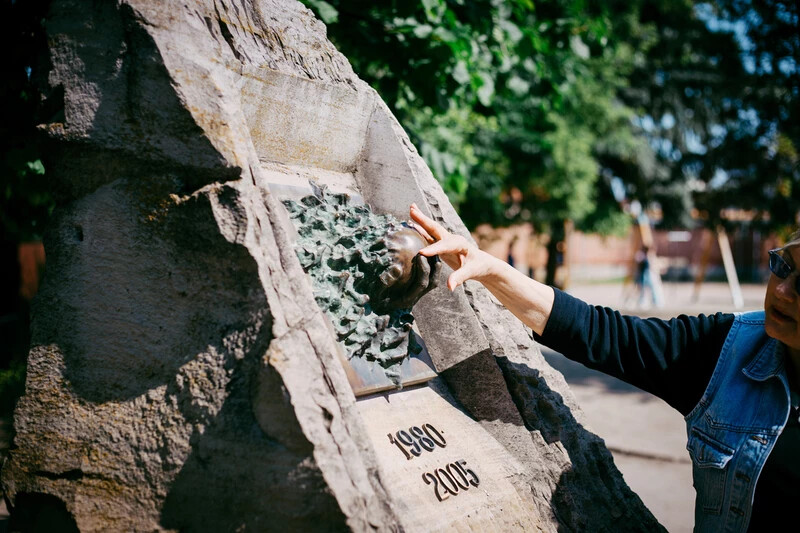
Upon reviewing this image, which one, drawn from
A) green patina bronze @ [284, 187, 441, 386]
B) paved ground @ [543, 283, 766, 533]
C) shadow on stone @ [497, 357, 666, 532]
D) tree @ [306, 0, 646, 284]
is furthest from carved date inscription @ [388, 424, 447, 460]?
tree @ [306, 0, 646, 284]

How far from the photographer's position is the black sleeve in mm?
2176

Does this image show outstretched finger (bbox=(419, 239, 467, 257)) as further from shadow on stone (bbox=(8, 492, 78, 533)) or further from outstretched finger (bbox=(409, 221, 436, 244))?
shadow on stone (bbox=(8, 492, 78, 533))

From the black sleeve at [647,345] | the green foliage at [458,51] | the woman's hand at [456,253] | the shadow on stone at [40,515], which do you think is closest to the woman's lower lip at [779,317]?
the black sleeve at [647,345]

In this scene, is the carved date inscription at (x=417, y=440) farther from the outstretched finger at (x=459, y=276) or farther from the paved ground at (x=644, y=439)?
the paved ground at (x=644, y=439)

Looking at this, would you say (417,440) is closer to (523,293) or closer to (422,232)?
(523,293)

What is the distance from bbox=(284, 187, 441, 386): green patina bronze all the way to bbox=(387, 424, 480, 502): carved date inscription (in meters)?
0.20

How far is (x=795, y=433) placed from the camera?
186 centimetres

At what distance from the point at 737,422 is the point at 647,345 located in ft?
1.23

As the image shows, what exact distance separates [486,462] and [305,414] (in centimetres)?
91

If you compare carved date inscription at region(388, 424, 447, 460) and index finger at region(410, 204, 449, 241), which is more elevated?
index finger at region(410, 204, 449, 241)

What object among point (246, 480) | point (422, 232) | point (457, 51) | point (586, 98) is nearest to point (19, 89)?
point (457, 51)

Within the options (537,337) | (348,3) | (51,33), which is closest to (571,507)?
(537,337)

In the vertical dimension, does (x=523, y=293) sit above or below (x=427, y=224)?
below

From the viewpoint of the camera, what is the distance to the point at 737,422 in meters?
1.96
